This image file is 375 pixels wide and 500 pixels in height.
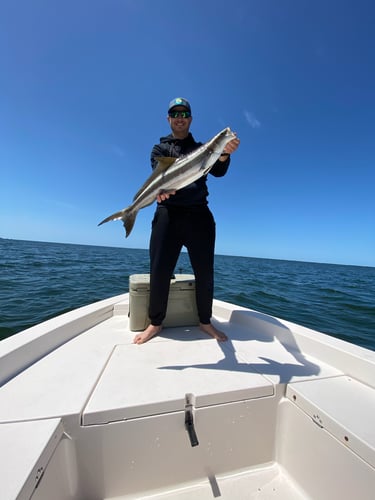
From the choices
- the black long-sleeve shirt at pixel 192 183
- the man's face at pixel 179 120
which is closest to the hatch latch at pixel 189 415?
the black long-sleeve shirt at pixel 192 183

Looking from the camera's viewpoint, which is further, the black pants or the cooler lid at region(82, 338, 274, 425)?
the black pants

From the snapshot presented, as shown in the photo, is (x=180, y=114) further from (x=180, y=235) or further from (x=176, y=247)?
(x=176, y=247)

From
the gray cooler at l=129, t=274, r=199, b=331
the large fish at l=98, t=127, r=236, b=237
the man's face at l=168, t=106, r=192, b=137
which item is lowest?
the gray cooler at l=129, t=274, r=199, b=331

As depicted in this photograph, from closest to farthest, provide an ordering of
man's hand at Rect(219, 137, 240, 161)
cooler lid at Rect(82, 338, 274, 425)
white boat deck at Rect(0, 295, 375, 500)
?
white boat deck at Rect(0, 295, 375, 500), cooler lid at Rect(82, 338, 274, 425), man's hand at Rect(219, 137, 240, 161)

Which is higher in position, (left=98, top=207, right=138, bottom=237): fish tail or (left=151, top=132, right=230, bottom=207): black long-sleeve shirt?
(left=151, top=132, right=230, bottom=207): black long-sleeve shirt

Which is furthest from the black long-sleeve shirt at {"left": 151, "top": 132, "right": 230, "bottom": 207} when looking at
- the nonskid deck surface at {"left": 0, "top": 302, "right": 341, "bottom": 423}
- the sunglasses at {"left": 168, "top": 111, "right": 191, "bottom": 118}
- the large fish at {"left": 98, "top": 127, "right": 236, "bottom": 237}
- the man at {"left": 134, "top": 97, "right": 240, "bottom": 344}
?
the nonskid deck surface at {"left": 0, "top": 302, "right": 341, "bottom": 423}

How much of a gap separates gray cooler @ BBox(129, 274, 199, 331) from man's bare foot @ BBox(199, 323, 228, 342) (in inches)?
7.9

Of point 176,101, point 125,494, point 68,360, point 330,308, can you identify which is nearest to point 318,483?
point 125,494

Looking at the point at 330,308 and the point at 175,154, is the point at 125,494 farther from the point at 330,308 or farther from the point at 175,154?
the point at 330,308

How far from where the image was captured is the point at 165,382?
145 centimetres

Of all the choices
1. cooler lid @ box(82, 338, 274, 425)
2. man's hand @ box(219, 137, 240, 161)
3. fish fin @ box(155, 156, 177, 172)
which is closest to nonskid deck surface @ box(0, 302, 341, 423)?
cooler lid @ box(82, 338, 274, 425)

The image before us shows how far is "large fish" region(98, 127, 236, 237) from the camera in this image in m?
1.80

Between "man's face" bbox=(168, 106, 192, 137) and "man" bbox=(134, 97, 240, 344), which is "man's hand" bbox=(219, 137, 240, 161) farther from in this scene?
"man's face" bbox=(168, 106, 192, 137)

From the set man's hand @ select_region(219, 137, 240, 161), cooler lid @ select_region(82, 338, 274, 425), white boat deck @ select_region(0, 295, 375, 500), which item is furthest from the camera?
man's hand @ select_region(219, 137, 240, 161)
